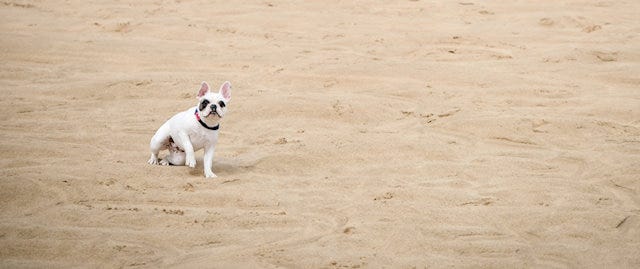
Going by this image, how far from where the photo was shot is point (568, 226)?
4.94 meters

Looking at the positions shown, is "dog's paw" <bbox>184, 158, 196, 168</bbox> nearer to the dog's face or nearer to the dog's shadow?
the dog's shadow

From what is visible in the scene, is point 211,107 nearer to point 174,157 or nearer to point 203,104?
point 203,104

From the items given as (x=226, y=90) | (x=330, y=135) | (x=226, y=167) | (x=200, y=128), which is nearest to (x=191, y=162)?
(x=200, y=128)

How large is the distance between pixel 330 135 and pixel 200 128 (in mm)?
1359

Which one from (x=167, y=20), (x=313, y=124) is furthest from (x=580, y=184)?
(x=167, y=20)

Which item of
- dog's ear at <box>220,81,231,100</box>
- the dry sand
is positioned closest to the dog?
dog's ear at <box>220,81,231,100</box>

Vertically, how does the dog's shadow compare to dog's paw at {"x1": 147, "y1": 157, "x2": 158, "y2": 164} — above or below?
below

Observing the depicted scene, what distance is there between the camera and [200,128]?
5.69 meters

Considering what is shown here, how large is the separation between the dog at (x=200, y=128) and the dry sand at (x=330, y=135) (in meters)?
0.16

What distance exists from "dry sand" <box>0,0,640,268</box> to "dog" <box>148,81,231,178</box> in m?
0.16

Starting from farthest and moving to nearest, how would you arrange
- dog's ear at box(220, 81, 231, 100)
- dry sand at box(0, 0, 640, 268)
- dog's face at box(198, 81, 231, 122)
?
dog's ear at box(220, 81, 231, 100), dog's face at box(198, 81, 231, 122), dry sand at box(0, 0, 640, 268)

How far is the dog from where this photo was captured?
5645 millimetres

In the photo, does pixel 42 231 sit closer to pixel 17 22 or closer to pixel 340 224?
pixel 340 224

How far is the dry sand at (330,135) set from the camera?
15.2 ft
